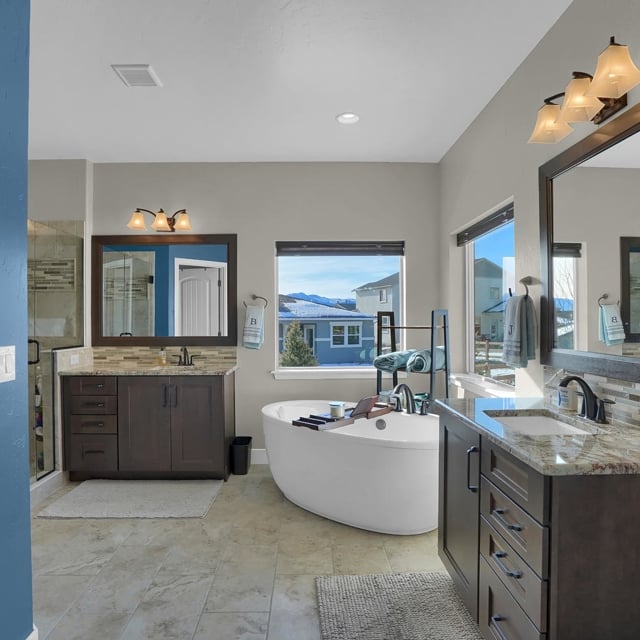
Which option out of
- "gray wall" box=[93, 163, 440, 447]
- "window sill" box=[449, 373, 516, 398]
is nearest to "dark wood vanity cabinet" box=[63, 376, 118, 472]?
"gray wall" box=[93, 163, 440, 447]

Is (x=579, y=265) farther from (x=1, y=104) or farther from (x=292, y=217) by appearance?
(x=292, y=217)

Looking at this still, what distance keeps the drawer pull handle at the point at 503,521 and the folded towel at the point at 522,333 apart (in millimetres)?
952

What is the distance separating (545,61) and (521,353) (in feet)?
4.79

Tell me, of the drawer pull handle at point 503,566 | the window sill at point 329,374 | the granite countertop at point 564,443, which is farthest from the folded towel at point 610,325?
the window sill at point 329,374

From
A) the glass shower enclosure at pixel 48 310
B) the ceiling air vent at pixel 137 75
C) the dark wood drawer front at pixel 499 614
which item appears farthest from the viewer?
the glass shower enclosure at pixel 48 310

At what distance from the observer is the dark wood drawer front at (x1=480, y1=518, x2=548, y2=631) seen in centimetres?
134

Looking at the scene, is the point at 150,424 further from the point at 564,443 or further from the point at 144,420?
the point at 564,443

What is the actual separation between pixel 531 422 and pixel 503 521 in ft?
1.93

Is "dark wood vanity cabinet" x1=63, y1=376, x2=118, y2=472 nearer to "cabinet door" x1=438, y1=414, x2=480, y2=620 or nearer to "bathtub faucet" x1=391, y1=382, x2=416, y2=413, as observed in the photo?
"bathtub faucet" x1=391, y1=382, x2=416, y2=413

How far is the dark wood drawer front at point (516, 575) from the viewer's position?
4.41 feet

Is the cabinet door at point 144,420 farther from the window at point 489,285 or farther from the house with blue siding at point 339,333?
the window at point 489,285

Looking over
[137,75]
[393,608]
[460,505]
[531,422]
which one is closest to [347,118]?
[137,75]

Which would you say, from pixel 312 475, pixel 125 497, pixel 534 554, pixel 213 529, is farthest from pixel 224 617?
pixel 125 497

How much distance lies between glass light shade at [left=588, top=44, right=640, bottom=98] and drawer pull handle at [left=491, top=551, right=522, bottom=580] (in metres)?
1.65
